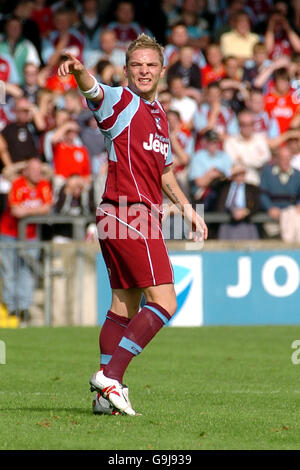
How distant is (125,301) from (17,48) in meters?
12.1

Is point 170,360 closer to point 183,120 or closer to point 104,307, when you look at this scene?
point 104,307

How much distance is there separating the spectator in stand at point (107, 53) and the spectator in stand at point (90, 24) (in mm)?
444

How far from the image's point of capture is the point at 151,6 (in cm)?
2094

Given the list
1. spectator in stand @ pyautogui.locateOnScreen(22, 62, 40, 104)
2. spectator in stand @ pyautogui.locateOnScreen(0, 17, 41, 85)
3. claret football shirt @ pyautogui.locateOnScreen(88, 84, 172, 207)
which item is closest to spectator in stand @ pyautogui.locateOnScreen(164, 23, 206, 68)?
spectator in stand @ pyautogui.locateOnScreen(0, 17, 41, 85)

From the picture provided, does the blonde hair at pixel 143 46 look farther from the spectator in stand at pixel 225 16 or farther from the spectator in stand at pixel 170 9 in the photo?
the spectator in stand at pixel 170 9

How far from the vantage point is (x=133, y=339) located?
22.1 feet

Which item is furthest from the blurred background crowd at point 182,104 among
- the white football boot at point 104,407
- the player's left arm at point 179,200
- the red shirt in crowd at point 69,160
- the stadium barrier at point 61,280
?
the white football boot at point 104,407

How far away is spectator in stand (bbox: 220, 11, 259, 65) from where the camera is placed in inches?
775

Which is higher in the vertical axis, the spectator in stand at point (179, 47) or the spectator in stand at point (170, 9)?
the spectator in stand at point (170, 9)

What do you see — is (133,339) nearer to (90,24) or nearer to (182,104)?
(182,104)

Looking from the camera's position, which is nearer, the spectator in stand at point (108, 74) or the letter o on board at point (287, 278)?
the letter o on board at point (287, 278)

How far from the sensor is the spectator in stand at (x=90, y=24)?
19375 mm

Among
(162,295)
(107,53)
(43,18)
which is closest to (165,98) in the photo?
(107,53)

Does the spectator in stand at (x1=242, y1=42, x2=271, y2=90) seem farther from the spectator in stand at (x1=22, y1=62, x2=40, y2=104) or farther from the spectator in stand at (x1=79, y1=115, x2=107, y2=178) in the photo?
the spectator in stand at (x1=22, y1=62, x2=40, y2=104)
